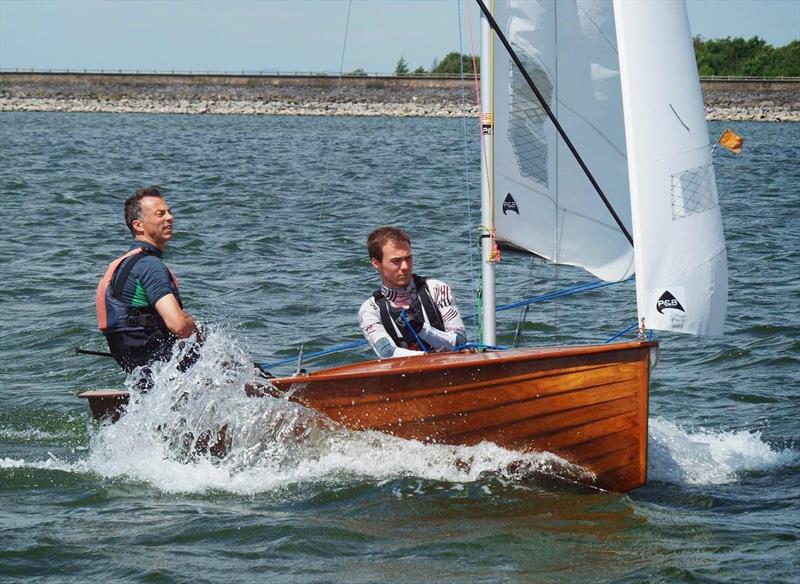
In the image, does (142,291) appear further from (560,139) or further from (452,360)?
(560,139)

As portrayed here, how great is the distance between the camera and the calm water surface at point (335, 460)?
495cm

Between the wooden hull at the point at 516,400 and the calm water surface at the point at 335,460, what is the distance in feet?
0.38

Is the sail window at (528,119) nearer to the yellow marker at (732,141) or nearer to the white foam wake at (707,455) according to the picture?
the yellow marker at (732,141)

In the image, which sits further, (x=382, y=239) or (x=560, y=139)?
(x=560, y=139)

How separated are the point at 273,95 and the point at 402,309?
63.2 m

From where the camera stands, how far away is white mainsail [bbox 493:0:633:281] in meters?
6.38

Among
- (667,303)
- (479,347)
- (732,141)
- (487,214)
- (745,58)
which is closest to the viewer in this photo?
(732,141)

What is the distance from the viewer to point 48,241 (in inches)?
582

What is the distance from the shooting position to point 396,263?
6.04 meters

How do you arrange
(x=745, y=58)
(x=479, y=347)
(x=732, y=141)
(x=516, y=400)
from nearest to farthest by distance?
(x=732, y=141), (x=516, y=400), (x=479, y=347), (x=745, y=58)

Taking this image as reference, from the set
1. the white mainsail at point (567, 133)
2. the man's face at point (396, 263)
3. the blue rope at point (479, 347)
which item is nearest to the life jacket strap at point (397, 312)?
the man's face at point (396, 263)

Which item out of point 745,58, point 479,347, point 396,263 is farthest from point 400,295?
point 745,58

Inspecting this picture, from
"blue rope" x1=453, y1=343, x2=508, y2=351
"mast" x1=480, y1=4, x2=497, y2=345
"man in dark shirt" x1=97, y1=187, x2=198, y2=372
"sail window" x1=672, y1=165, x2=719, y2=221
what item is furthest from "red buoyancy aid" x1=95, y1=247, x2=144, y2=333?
"sail window" x1=672, y1=165, x2=719, y2=221

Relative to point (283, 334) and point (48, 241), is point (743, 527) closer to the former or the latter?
point (283, 334)
